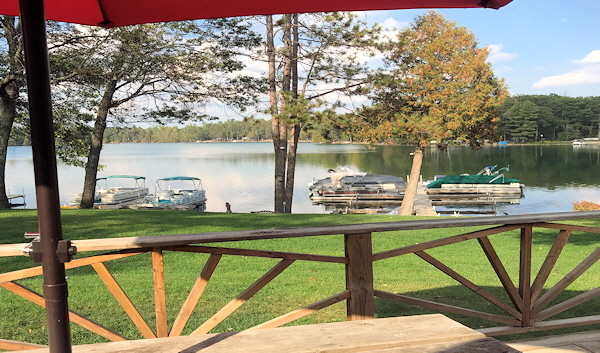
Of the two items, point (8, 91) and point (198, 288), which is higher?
point (8, 91)

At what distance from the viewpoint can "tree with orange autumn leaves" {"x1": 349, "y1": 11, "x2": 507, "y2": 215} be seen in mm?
15945

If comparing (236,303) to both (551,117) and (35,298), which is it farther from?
(551,117)

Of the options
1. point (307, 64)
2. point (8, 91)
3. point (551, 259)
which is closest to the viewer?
point (551, 259)

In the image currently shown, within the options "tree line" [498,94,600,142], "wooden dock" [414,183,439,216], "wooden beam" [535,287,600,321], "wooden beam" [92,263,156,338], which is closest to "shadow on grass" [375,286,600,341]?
"wooden beam" [535,287,600,321]

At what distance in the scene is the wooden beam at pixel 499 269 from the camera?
2723 millimetres

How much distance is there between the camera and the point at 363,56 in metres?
15.5

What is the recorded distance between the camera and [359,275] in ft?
7.98

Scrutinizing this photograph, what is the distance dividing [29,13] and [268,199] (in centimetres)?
2628

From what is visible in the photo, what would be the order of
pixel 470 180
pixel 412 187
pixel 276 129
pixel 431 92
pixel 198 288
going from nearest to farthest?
pixel 198 288 < pixel 276 129 < pixel 431 92 < pixel 412 187 < pixel 470 180

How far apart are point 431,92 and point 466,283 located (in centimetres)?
1491

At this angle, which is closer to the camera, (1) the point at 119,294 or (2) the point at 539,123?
(1) the point at 119,294

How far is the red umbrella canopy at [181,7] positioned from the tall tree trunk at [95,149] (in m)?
14.4

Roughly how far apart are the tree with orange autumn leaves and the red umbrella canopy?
44.5 ft

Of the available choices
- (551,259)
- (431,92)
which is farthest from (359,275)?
(431,92)
